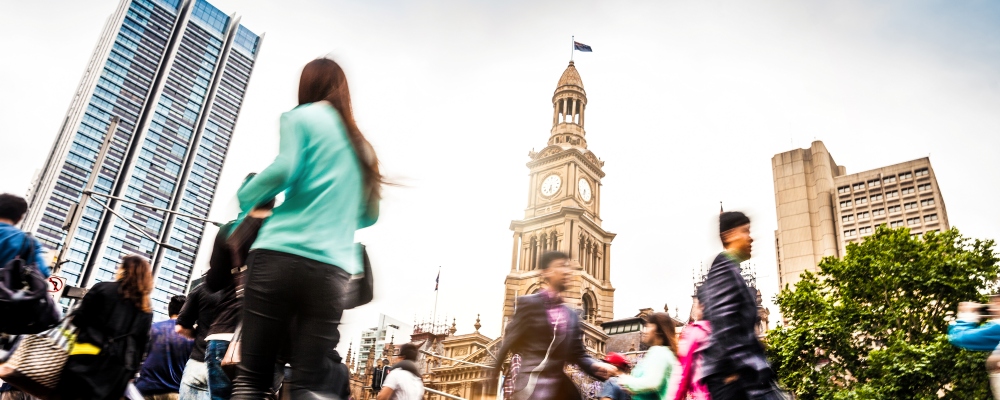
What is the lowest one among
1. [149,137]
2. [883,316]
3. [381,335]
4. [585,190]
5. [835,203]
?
[883,316]

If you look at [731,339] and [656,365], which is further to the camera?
[656,365]

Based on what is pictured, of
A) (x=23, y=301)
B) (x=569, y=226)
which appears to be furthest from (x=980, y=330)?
(x=569, y=226)

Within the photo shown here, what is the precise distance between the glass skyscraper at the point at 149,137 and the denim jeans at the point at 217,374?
111 meters

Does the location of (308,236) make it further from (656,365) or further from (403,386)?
(403,386)

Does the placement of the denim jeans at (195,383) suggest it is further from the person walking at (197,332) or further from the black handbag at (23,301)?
the black handbag at (23,301)

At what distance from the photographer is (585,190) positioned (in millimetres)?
59500

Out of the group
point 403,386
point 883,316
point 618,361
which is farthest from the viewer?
point 883,316

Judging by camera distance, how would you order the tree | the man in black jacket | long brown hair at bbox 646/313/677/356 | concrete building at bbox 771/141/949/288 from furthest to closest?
concrete building at bbox 771/141/949/288, the tree, long brown hair at bbox 646/313/677/356, the man in black jacket

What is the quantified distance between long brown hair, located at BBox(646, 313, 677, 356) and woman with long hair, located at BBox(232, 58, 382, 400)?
3.32m

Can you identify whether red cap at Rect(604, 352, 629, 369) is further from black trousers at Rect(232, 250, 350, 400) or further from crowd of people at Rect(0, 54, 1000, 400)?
black trousers at Rect(232, 250, 350, 400)

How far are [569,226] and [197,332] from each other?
50098mm

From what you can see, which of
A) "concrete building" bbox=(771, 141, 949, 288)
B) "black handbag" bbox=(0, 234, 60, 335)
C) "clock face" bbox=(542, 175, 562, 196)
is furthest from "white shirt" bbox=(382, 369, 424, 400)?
"concrete building" bbox=(771, 141, 949, 288)

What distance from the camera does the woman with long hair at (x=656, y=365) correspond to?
16.9 feet

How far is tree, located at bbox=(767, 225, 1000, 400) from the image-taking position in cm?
2178
